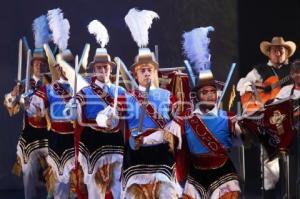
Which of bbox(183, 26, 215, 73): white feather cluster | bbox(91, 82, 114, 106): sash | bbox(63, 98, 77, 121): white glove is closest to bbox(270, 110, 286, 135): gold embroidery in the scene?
bbox(183, 26, 215, 73): white feather cluster

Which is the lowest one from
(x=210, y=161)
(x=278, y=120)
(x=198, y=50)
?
→ (x=210, y=161)

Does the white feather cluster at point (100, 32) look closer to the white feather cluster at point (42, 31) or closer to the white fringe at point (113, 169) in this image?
the white feather cluster at point (42, 31)

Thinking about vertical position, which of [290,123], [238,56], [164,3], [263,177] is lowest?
[263,177]

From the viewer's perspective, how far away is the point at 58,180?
7.35 meters

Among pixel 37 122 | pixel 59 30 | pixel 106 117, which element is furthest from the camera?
pixel 37 122

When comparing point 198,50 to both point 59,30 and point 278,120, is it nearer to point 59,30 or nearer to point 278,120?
point 278,120

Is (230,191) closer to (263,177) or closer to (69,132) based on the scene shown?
(263,177)

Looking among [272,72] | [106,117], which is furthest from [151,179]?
[272,72]

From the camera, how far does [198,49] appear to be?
22.2 ft

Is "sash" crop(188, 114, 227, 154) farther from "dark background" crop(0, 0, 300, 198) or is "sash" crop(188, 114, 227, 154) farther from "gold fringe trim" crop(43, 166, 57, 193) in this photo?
"dark background" crop(0, 0, 300, 198)

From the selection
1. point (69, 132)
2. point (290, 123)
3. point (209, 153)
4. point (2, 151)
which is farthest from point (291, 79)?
point (2, 151)

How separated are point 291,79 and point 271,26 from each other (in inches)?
59.7

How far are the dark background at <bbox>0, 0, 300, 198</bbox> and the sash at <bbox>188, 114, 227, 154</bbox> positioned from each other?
2113 millimetres

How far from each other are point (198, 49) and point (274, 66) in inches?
38.6
